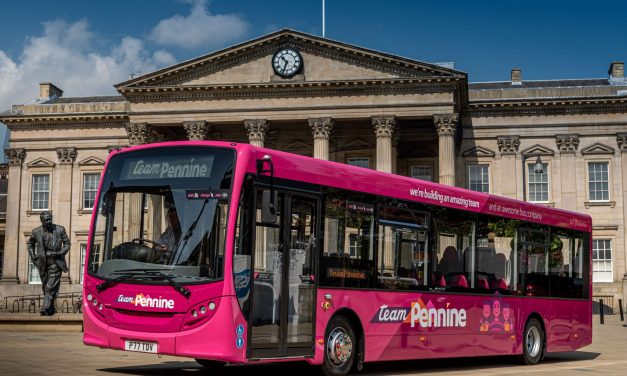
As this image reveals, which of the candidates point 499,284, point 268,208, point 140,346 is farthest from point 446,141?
point 140,346

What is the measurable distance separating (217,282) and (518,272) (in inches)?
313

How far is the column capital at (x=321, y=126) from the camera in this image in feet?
152

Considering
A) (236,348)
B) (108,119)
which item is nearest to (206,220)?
(236,348)

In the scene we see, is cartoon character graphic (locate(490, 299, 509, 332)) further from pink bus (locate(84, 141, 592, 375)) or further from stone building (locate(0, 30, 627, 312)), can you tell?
stone building (locate(0, 30, 627, 312))

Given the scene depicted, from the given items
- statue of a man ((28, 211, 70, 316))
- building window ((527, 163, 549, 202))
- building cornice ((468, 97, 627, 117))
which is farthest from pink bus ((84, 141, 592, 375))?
building cornice ((468, 97, 627, 117))

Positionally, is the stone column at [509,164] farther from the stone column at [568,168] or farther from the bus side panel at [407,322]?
the bus side panel at [407,322]

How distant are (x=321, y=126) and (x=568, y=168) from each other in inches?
546

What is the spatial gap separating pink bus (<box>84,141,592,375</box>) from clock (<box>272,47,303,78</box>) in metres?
31.7

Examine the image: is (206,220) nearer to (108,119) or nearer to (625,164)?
(625,164)

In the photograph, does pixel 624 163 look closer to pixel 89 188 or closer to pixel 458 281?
pixel 89 188

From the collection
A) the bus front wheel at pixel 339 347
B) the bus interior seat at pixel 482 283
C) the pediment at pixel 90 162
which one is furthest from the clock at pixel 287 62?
the bus front wheel at pixel 339 347

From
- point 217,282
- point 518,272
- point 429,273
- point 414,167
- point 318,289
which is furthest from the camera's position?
point 414,167

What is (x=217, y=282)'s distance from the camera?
35.9 feet

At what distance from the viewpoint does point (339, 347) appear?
12.9m
